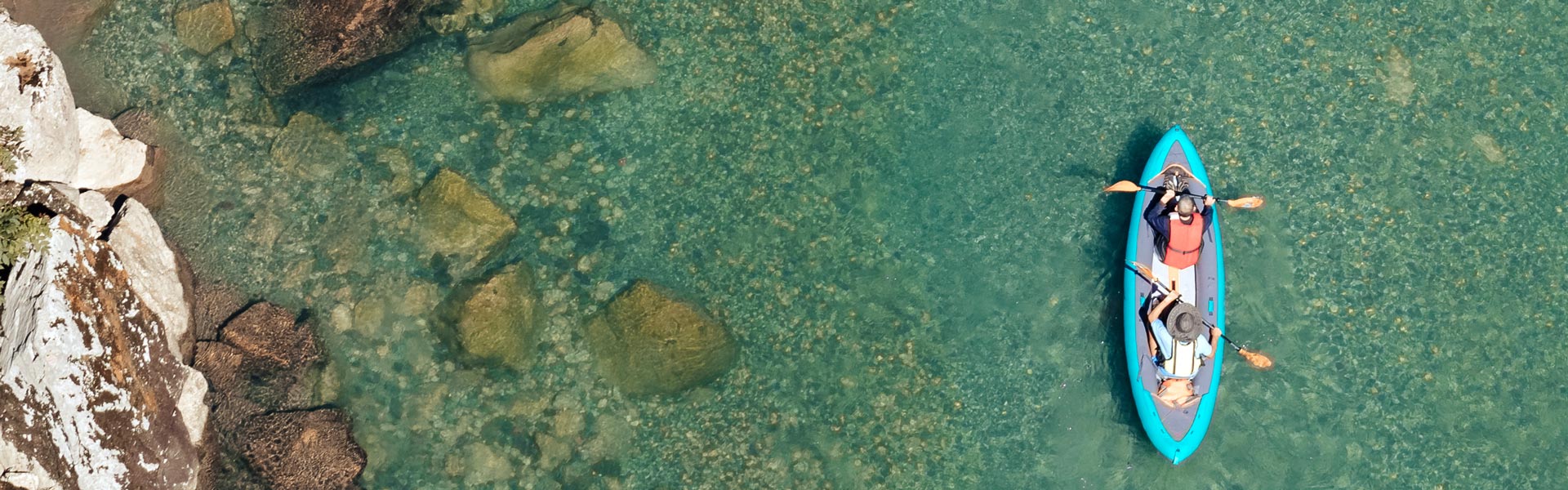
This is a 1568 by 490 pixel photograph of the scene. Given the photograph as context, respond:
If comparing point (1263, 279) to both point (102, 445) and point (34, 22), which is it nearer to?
point (102, 445)

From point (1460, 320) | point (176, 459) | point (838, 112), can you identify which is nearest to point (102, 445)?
point (176, 459)

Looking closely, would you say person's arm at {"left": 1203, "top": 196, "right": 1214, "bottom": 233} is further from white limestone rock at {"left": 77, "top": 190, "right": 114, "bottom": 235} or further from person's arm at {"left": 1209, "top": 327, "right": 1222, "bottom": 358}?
white limestone rock at {"left": 77, "top": 190, "right": 114, "bottom": 235}

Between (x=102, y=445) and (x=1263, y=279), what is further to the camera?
(x=1263, y=279)

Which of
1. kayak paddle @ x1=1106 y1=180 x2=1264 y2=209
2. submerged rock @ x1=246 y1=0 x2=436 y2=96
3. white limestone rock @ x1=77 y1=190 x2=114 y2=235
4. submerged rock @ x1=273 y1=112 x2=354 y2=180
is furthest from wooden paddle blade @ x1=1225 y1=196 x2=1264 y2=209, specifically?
white limestone rock @ x1=77 y1=190 x2=114 y2=235

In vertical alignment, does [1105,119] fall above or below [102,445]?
above

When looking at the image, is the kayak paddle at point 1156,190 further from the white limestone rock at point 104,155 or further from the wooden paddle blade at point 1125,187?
the white limestone rock at point 104,155

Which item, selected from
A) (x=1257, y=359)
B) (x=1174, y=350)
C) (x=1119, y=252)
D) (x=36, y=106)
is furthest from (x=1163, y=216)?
(x=36, y=106)

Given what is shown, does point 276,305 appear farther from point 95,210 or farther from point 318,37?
point 318,37
